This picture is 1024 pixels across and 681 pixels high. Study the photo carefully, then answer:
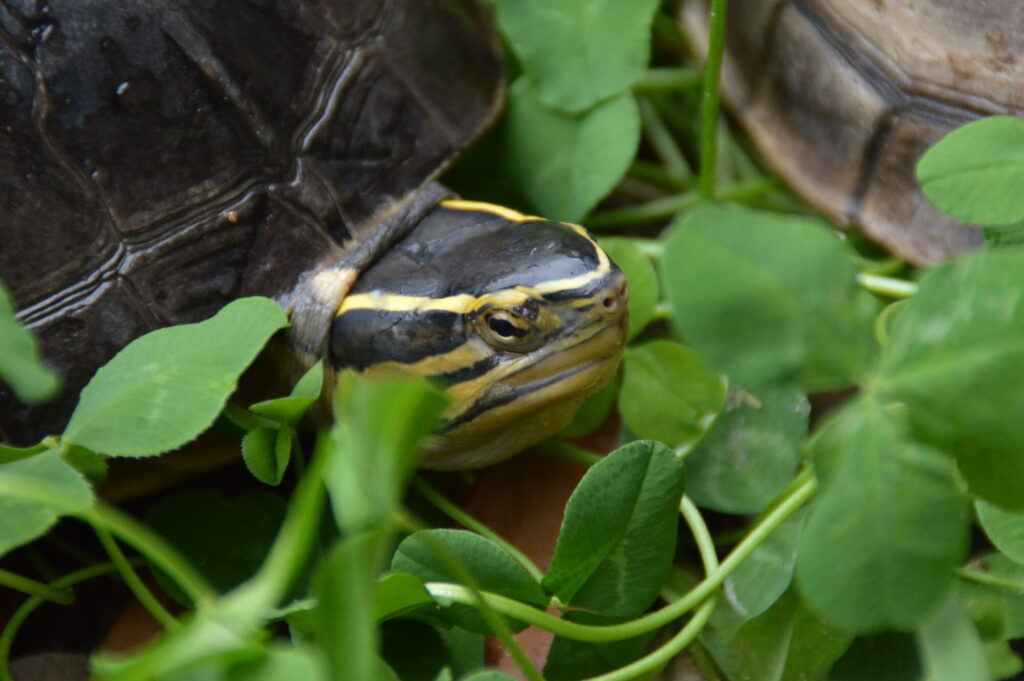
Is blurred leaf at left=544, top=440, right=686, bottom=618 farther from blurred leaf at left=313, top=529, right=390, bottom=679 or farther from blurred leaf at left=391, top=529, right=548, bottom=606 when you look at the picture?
blurred leaf at left=313, top=529, right=390, bottom=679

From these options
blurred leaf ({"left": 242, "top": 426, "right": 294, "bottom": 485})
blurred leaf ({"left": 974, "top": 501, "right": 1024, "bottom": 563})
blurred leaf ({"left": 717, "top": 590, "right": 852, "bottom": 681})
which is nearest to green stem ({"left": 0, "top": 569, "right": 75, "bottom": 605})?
blurred leaf ({"left": 242, "top": 426, "right": 294, "bottom": 485})

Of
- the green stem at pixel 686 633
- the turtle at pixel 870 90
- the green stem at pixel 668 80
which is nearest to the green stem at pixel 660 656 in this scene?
the green stem at pixel 686 633

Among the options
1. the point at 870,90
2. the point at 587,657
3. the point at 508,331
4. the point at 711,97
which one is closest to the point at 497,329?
the point at 508,331

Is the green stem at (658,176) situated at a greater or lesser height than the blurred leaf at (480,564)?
lesser

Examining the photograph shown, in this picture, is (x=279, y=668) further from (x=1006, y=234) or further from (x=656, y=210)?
(x=656, y=210)

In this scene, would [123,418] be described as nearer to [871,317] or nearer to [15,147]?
[15,147]

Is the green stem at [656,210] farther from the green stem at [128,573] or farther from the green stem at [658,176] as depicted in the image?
the green stem at [128,573]
